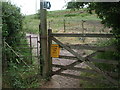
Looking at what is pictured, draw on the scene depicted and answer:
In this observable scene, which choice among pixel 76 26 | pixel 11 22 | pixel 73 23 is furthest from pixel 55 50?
pixel 73 23

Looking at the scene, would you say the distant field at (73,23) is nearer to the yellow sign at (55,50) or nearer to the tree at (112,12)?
the yellow sign at (55,50)

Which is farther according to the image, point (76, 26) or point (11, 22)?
point (76, 26)

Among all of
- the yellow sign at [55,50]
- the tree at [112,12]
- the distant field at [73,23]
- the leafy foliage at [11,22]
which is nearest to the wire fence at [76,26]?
the distant field at [73,23]

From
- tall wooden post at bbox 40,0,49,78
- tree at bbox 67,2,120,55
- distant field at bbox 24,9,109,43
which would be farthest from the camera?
distant field at bbox 24,9,109,43

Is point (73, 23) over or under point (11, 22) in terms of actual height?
over

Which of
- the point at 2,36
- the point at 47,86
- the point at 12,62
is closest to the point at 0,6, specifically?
the point at 2,36

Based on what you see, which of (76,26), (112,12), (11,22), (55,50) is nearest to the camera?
(112,12)

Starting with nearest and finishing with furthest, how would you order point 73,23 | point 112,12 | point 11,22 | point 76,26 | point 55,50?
point 112,12
point 55,50
point 11,22
point 76,26
point 73,23

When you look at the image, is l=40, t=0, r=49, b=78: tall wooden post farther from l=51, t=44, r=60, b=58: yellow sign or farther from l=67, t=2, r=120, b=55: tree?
l=67, t=2, r=120, b=55: tree

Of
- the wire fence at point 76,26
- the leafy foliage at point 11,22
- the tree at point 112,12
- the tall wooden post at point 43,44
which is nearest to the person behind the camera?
the tree at point 112,12

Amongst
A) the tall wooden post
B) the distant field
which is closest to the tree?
the tall wooden post

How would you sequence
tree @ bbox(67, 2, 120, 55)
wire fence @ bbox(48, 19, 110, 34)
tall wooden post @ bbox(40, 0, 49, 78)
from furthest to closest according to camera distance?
1. wire fence @ bbox(48, 19, 110, 34)
2. tall wooden post @ bbox(40, 0, 49, 78)
3. tree @ bbox(67, 2, 120, 55)

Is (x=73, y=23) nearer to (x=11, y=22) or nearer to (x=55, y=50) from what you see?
(x=11, y=22)

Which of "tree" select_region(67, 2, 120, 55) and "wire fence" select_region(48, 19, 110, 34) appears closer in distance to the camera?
"tree" select_region(67, 2, 120, 55)
